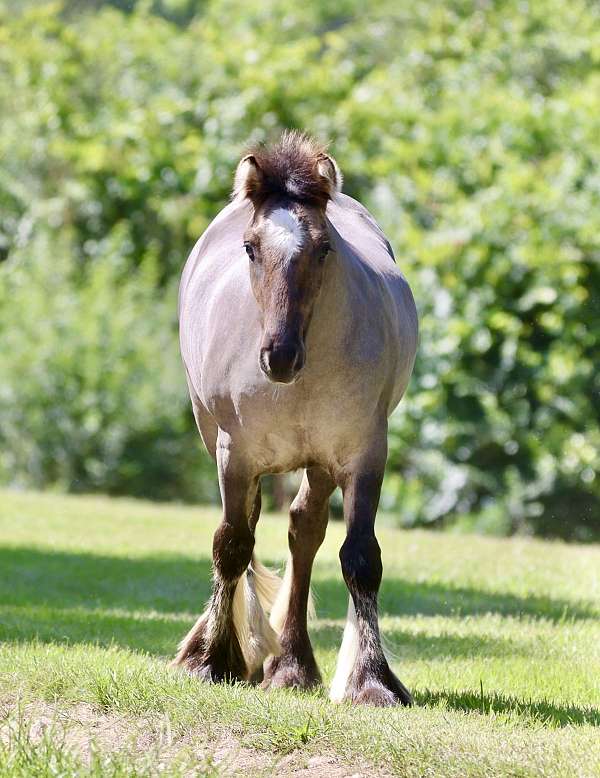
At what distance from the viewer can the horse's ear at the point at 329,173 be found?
5637 millimetres

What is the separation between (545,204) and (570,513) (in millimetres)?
2992

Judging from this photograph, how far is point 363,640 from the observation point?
5.70 metres

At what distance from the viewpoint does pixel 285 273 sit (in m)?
5.30

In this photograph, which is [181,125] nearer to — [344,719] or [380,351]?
[380,351]

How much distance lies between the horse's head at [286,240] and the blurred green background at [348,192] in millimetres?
7942

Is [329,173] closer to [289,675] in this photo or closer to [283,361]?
[283,361]

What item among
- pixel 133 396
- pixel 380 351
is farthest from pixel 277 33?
pixel 380 351

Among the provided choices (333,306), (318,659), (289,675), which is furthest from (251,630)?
(333,306)

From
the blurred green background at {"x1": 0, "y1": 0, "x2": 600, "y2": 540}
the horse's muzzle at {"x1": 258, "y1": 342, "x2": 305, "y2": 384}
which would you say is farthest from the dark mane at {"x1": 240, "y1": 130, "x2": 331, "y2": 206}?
the blurred green background at {"x1": 0, "y1": 0, "x2": 600, "y2": 540}

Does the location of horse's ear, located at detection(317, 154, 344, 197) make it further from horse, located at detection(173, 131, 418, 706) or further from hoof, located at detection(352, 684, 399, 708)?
hoof, located at detection(352, 684, 399, 708)

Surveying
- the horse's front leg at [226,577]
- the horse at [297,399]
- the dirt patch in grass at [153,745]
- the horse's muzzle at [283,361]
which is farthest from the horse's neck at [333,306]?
the dirt patch in grass at [153,745]

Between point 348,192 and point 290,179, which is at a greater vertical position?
point 348,192

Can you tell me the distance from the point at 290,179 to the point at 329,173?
0.21 m

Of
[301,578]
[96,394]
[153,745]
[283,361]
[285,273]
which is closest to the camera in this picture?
[153,745]
